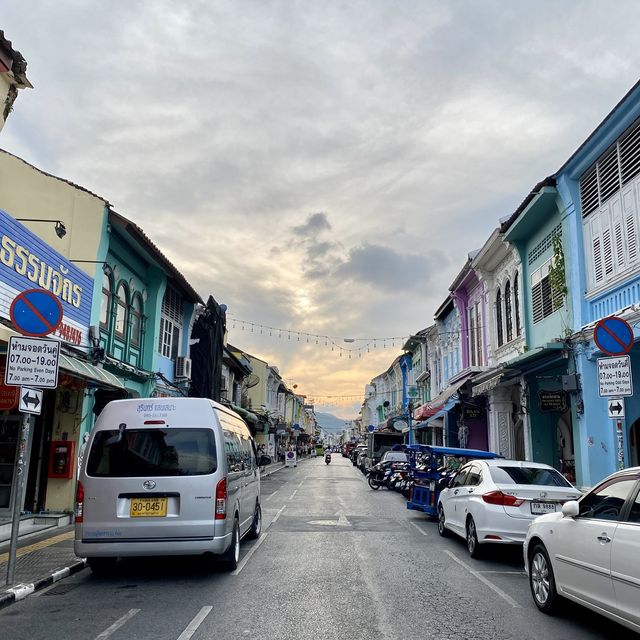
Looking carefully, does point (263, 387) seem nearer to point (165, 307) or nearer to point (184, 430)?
point (165, 307)

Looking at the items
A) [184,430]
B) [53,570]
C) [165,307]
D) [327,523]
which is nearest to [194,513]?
[184,430]

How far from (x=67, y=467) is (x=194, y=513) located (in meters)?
7.35

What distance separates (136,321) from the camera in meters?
19.0

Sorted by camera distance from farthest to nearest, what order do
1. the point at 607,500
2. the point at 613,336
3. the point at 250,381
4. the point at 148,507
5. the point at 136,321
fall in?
the point at 250,381
the point at 136,321
the point at 613,336
the point at 148,507
the point at 607,500

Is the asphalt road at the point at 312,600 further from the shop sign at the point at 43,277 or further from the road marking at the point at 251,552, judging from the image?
the shop sign at the point at 43,277

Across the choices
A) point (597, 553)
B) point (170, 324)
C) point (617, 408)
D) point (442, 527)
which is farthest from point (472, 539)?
point (170, 324)

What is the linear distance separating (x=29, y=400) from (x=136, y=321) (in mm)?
11152

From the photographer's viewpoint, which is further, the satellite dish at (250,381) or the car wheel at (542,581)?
the satellite dish at (250,381)

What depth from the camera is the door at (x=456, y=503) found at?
11.0 meters

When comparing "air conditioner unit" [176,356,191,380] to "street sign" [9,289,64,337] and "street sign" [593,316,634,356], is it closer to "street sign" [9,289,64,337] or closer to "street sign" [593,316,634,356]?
"street sign" [9,289,64,337]

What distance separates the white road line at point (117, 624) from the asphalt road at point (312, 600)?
12 mm

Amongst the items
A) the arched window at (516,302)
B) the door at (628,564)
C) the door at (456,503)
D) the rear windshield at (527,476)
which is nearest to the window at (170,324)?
the arched window at (516,302)

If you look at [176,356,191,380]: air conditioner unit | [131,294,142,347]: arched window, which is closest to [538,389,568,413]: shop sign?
[131,294,142,347]: arched window

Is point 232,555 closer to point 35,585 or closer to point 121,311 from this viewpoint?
point 35,585
